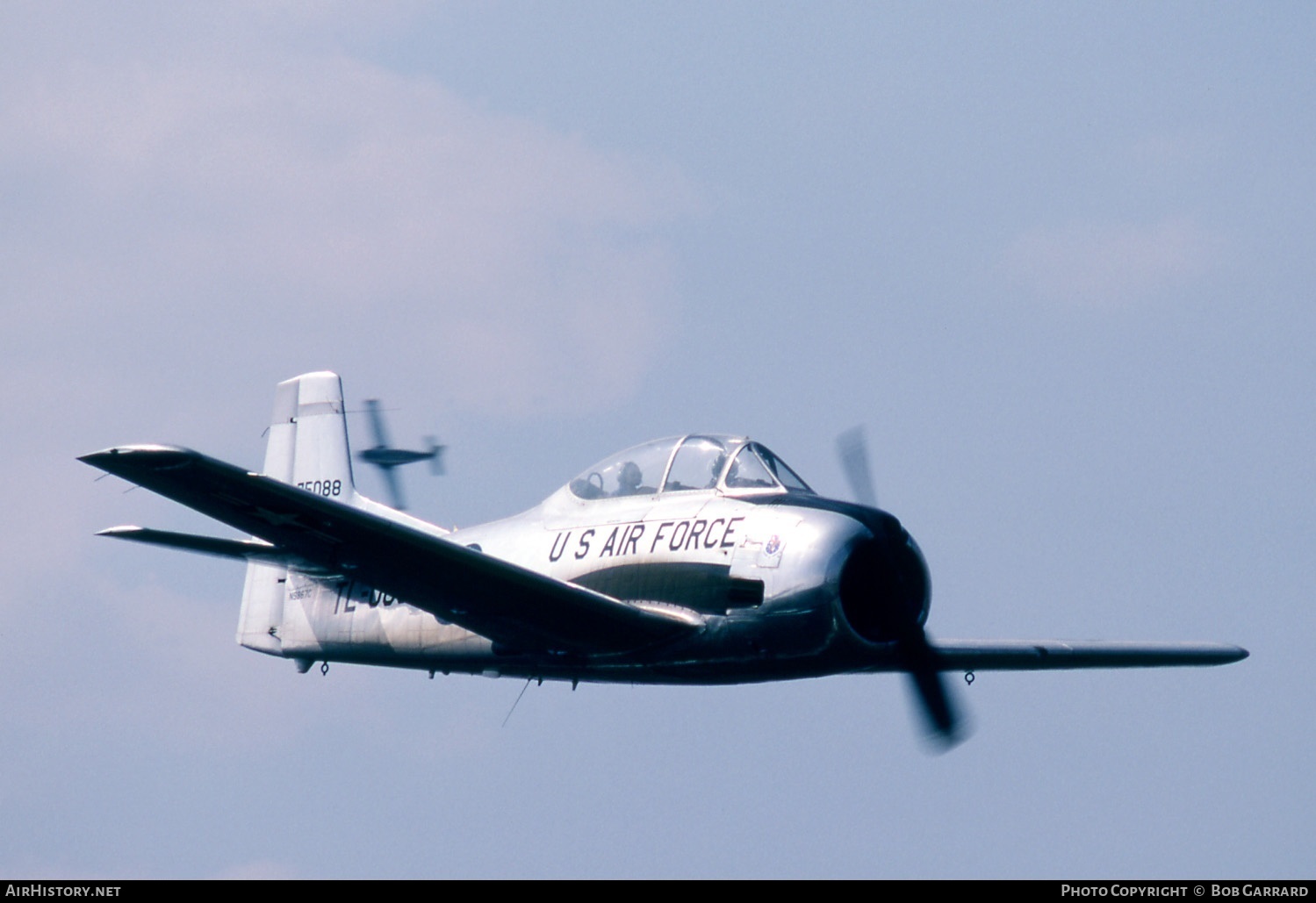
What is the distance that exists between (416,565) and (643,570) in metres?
2.30

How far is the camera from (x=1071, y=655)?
2028 centimetres

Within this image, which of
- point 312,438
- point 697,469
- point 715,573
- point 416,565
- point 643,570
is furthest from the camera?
point 312,438

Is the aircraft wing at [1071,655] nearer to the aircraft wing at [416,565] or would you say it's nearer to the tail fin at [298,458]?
the aircraft wing at [416,565]

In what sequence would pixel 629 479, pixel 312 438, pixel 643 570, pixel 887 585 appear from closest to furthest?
pixel 887 585 < pixel 643 570 < pixel 629 479 < pixel 312 438

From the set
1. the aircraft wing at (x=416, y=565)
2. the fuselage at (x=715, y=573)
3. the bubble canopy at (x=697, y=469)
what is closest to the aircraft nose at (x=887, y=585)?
the fuselage at (x=715, y=573)

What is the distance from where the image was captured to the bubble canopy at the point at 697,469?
17.8 m

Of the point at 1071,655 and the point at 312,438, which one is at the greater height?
the point at 312,438

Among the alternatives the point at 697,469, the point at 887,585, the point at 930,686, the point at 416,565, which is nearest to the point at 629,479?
the point at 697,469

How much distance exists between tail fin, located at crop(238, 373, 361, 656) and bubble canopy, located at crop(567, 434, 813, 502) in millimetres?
5409

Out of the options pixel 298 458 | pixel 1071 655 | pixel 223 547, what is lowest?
pixel 1071 655

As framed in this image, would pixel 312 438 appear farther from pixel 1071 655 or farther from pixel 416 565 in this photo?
pixel 1071 655

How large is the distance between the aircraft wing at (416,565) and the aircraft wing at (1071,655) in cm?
376
